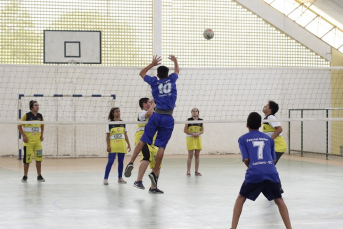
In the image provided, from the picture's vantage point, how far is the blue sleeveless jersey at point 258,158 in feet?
18.1

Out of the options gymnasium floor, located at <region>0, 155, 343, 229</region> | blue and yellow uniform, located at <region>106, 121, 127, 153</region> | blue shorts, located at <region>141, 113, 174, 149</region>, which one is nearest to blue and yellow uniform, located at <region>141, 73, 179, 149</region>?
blue shorts, located at <region>141, 113, 174, 149</region>

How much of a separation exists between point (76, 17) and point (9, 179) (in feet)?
26.8

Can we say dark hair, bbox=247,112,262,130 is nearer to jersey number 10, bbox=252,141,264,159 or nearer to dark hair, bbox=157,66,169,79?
jersey number 10, bbox=252,141,264,159

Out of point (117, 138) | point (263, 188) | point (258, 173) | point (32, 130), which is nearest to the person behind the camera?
point (258, 173)

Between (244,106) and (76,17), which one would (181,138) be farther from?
(76,17)

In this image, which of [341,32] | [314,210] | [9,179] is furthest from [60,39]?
[314,210]

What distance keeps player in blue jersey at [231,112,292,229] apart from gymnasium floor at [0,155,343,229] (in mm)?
877

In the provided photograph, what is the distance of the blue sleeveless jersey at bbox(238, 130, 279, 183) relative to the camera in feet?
18.1

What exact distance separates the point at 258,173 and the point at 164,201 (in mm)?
3034

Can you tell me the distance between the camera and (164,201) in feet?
27.1

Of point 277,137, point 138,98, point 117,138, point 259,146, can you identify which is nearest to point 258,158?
point 259,146

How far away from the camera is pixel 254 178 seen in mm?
5523

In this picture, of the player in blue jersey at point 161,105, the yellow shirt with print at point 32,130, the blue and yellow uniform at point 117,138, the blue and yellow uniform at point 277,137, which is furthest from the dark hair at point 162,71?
the yellow shirt with print at point 32,130

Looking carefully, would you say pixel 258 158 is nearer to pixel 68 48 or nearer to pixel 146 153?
pixel 146 153
